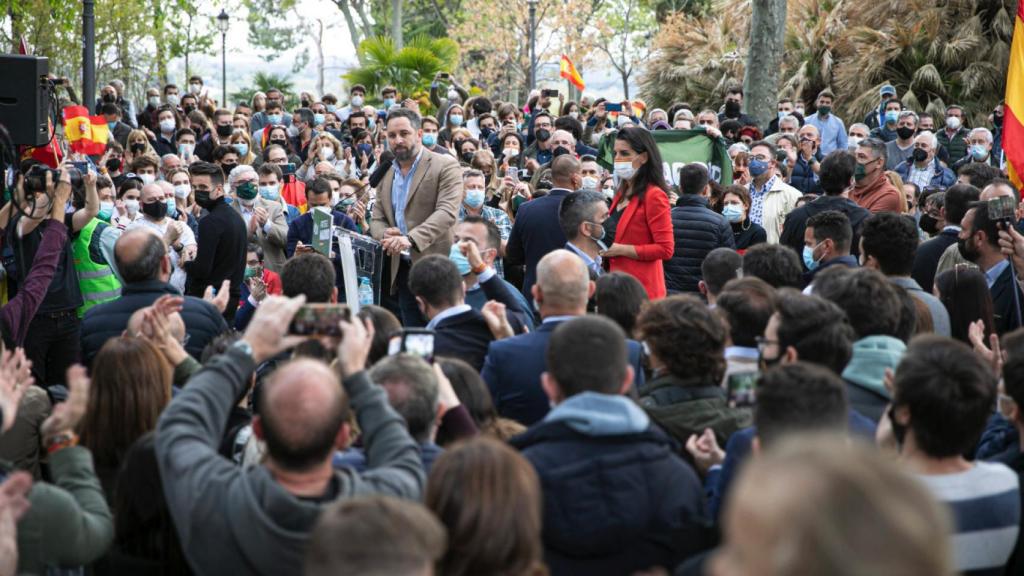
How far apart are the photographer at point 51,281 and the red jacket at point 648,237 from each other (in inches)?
139

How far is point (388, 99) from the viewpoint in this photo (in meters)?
21.4

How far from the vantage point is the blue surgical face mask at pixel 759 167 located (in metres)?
11.7

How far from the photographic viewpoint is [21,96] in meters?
7.54

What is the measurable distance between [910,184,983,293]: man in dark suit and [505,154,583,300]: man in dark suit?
8.01ft

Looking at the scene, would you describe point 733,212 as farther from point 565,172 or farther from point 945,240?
point 945,240

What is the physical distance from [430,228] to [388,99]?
13525mm

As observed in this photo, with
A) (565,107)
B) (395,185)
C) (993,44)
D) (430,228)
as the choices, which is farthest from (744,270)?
(993,44)

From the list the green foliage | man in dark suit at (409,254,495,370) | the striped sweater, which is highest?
the green foliage

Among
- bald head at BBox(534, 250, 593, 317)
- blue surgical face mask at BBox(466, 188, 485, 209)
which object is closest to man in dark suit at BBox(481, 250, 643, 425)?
bald head at BBox(534, 250, 593, 317)

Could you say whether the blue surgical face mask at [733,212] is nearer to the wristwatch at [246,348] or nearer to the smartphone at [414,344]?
the smartphone at [414,344]

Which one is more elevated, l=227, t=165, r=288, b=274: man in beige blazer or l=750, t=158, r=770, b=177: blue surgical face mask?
l=750, t=158, r=770, b=177: blue surgical face mask

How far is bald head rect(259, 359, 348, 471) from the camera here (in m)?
3.21

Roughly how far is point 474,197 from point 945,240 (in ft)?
12.5

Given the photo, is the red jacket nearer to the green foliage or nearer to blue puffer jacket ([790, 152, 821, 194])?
blue puffer jacket ([790, 152, 821, 194])
